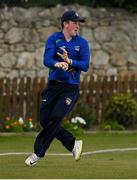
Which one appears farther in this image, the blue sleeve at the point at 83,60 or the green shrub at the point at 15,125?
the green shrub at the point at 15,125

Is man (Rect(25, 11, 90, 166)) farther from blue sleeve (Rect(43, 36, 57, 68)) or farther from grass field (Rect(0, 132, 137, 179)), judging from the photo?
grass field (Rect(0, 132, 137, 179))

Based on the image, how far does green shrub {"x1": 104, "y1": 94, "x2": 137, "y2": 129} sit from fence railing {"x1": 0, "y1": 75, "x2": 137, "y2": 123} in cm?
31

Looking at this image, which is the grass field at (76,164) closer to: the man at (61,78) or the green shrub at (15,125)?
the man at (61,78)

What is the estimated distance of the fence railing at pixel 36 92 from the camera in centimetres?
1814

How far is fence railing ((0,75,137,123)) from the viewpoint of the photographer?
18141mm

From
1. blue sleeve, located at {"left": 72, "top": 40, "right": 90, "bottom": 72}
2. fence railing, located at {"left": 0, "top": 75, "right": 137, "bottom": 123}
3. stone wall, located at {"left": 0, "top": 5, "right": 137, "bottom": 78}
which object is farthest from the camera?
stone wall, located at {"left": 0, "top": 5, "right": 137, "bottom": 78}

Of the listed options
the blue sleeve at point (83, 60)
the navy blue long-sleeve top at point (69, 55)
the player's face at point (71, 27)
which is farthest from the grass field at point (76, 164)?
the player's face at point (71, 27)

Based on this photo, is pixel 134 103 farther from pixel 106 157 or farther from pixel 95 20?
pixel 106 157

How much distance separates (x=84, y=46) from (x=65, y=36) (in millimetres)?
256

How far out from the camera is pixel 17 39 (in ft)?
64.5

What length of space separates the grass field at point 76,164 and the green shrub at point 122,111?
6.10ft

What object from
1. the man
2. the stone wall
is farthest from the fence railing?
the man

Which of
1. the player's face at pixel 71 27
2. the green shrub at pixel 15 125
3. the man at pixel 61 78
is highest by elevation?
the player's face at pixel 71 27

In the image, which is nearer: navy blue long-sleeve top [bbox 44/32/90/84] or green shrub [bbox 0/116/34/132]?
navy blue long-sleeve top [bbox 44/32/90/84]
